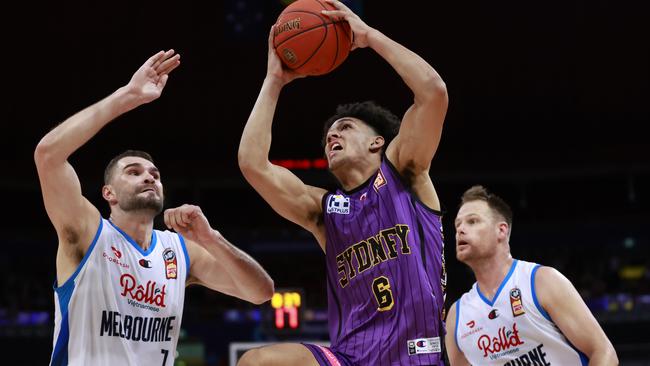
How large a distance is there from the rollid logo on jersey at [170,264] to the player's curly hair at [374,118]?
4.06ft

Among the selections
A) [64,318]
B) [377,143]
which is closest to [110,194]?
[64,318]

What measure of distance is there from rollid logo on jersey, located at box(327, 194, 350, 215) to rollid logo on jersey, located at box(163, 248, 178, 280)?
3.96ft

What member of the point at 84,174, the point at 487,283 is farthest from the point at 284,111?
the point at 487,283

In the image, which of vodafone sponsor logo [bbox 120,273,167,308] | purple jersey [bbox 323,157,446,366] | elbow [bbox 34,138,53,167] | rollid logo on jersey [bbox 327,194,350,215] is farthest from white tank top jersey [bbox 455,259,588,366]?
elbow [bbox 34,138,53,167]

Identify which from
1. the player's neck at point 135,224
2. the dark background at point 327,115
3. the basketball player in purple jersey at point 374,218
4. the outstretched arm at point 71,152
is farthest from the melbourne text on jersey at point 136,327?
the dark background at point 327,115

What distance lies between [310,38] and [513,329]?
2.20m

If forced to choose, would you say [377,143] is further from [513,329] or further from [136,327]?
[136,327]

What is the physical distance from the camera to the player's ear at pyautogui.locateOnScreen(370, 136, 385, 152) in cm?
446

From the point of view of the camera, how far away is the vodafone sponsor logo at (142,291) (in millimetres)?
4652

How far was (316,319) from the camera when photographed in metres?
17.0

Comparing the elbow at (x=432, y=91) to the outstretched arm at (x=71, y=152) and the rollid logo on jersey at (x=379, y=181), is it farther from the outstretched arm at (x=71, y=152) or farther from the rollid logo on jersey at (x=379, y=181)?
the outstretched arm at (x=71, y=152)

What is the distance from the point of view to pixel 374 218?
4133 mm

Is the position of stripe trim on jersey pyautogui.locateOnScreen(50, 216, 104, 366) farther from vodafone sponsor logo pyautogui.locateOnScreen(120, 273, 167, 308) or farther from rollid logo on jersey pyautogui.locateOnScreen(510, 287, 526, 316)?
rollid logo on jersey pyautogui.locateOnScreen(510, 287, 526, 316)

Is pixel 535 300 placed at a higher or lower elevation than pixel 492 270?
lower
